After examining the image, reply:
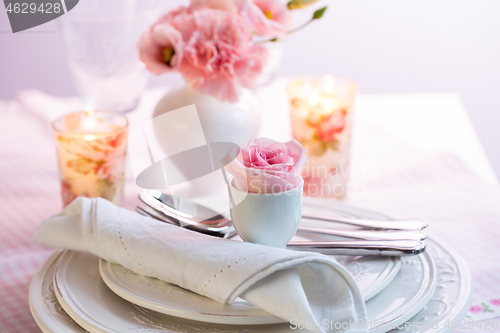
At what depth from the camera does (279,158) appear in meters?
0.44

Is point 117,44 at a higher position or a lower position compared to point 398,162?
higher

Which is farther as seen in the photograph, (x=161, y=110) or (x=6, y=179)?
(x=6, y=179)

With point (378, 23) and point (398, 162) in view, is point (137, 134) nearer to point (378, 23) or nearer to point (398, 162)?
point (398, 162)

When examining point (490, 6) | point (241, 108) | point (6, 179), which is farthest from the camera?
point (490, 6)

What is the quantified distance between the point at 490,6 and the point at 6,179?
5.52 feet

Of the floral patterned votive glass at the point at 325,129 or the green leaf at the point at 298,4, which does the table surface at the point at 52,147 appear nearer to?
the floral patterned votive glass at the point at 325,129

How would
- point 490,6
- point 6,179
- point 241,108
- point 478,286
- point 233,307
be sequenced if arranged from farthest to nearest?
1. point 490,6
2. point 6,179
3. point 241,108
4. point 478,286
5. point 233,307

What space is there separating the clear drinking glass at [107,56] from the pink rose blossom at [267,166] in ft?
1.52

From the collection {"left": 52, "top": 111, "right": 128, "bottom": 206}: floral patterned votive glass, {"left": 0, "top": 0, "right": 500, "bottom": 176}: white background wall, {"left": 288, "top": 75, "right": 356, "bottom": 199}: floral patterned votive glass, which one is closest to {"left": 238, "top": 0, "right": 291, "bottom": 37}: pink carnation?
{"left": 288, "top": 75, "right": 356, "bottom": 199}: floral patterned votive glass

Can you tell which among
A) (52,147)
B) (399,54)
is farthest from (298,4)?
(399,54)

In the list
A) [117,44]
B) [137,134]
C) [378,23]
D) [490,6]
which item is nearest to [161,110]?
[137,134]

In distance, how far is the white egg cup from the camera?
1.49 ft

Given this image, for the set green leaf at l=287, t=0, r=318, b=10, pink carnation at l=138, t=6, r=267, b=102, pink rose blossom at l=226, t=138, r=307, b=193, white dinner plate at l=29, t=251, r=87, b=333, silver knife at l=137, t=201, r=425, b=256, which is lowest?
silver knife at l=137, t=201, r=425, b=256

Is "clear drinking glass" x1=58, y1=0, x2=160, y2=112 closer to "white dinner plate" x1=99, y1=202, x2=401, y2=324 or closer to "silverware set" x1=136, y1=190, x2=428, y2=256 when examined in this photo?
"silverware set" x1=136, y1=190, x2=428, y2=256
